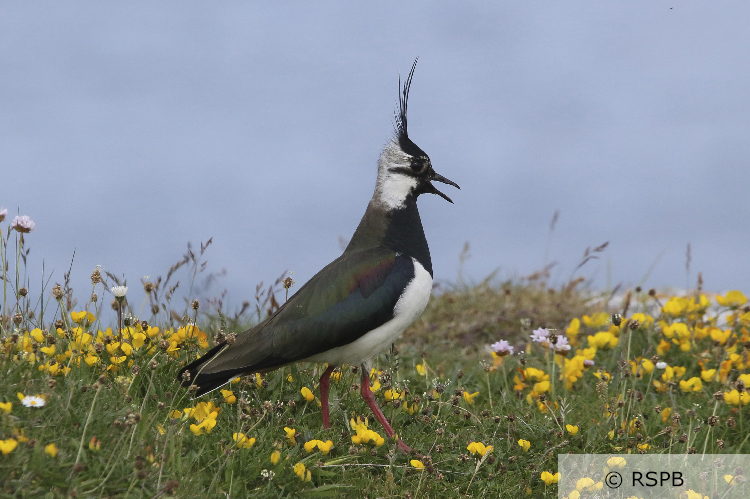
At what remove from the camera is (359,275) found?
16.9ft

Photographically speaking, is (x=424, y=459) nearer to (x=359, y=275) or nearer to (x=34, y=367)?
(x=359, y=275)

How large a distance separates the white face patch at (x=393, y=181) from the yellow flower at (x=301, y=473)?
7.00 ft

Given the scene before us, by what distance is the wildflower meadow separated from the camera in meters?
3.82

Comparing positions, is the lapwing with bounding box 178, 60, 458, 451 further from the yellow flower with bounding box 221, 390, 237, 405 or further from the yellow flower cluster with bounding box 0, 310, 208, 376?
the yellow flower cluster with bounding box 0, 310, 208, 376

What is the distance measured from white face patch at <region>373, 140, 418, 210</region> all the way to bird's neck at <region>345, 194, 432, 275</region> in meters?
0.04

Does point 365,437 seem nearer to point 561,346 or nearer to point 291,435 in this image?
point 291,435

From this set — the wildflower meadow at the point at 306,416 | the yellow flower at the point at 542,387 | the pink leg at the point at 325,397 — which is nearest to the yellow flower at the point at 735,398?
the wildflower meadow at the point at 306,416

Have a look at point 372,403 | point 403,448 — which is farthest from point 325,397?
point 403,448

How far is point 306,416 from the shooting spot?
5168 mm

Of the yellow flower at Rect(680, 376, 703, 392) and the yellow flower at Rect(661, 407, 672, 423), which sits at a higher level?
the yellow flower at Rect(680, 376, 703, 392)

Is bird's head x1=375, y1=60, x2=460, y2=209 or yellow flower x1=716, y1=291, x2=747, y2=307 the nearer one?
bird's head x1=375, y1=60, x2=460, y2=209

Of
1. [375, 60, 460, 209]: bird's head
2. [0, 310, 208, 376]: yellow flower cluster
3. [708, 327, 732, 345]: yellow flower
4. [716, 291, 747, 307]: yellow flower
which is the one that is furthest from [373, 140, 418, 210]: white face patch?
[716, 291, 747, 307]: yellow flower

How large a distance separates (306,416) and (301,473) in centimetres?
109

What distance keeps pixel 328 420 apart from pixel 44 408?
5.85ft
